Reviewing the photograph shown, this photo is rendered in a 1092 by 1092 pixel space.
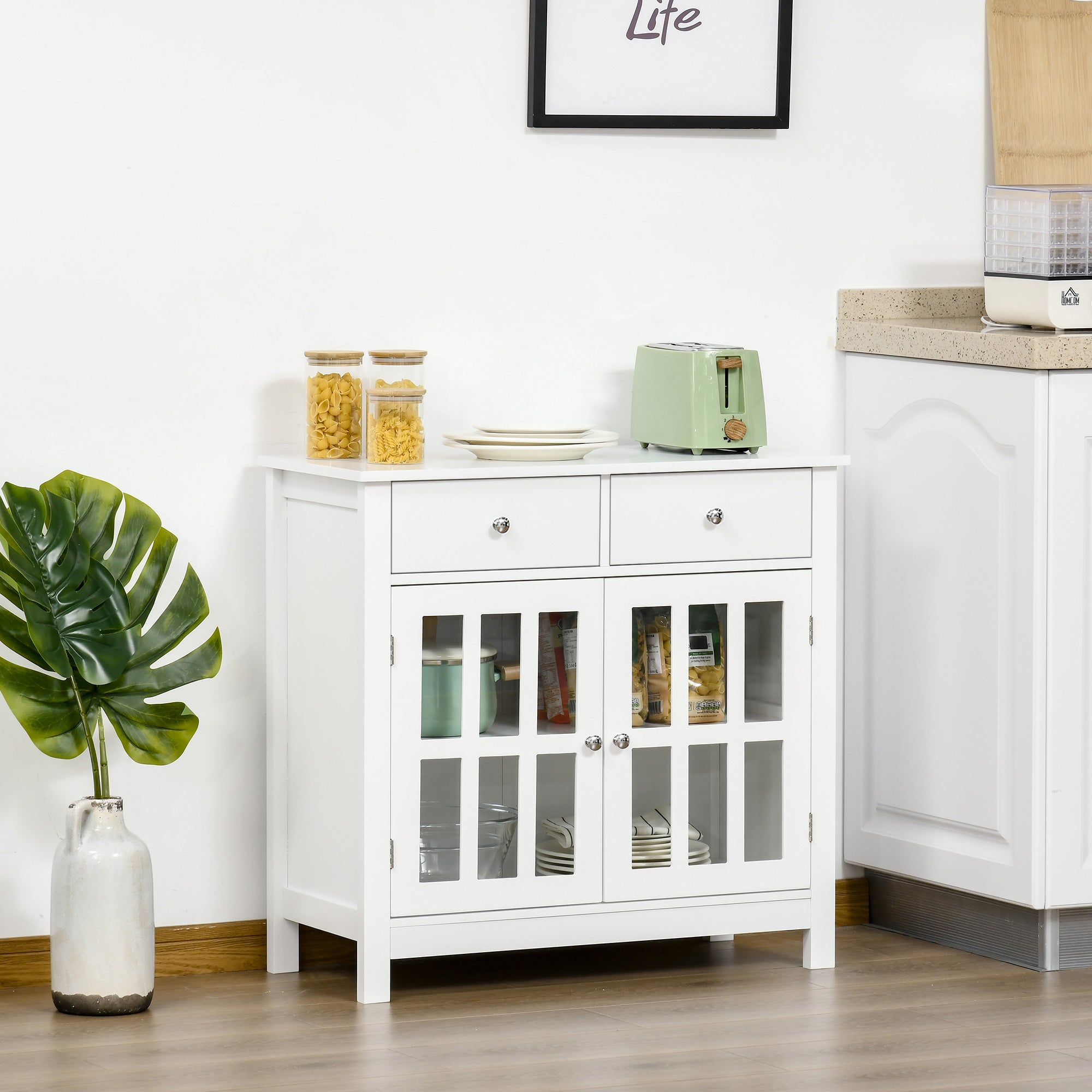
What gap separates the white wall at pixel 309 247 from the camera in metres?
2.97

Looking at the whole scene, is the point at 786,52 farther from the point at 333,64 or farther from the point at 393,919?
the point at 393,919

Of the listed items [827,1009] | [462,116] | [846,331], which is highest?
[462,116]

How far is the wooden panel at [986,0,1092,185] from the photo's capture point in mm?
3455

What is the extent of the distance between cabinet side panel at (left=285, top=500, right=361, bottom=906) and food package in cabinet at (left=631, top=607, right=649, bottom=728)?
0.45 meters

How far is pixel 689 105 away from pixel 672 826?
48.5 inches

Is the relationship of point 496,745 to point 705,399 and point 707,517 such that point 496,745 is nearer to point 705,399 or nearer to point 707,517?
point 707,517

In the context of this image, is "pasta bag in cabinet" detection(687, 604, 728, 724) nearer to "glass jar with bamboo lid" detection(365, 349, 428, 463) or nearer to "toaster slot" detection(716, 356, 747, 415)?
"toaster slot" detection(716, 356, 747, 415)

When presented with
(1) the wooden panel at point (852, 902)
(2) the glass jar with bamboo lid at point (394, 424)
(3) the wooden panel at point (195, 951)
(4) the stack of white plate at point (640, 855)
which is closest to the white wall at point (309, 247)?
(3) the wooden panel at point (195, 951)

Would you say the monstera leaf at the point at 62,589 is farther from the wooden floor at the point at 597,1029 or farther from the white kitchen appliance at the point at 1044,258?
the white kitchen appliance at the point at 1044,258

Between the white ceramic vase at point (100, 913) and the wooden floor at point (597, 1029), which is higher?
the white ceramic vase at point (100, 913)

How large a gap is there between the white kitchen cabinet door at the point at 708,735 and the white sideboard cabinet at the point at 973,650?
0.30 metres

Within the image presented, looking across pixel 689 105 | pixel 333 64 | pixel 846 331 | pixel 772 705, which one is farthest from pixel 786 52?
pixel 772 705

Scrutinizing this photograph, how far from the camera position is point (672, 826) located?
3.02 m

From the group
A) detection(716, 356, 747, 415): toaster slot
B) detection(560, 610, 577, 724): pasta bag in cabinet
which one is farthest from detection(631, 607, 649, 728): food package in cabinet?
detection(716, 356, 747, 415): toaster slot
